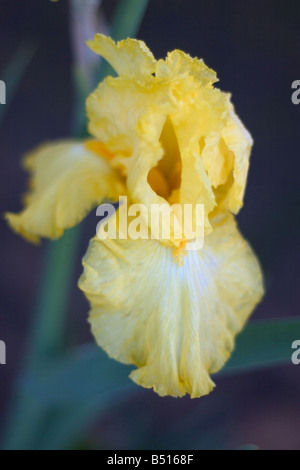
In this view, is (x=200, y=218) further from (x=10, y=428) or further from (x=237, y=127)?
(x=10, y=428)

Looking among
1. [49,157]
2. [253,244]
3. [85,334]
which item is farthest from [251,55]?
[49,157]

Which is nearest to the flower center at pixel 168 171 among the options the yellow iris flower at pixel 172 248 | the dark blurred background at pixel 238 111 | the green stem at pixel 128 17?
the yellow iris flower at pixel 172 248

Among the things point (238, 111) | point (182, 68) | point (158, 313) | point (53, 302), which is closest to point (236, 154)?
point (182, 68)

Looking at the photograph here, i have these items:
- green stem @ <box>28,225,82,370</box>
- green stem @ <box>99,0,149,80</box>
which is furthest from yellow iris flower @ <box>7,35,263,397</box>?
green stem @ <box>28,225,82,370</box>

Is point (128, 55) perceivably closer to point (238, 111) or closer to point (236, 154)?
point (236, 154)

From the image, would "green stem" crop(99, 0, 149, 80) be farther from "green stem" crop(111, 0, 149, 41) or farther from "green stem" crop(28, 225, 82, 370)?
"green stem" crop(28, 225, 82, 370)
